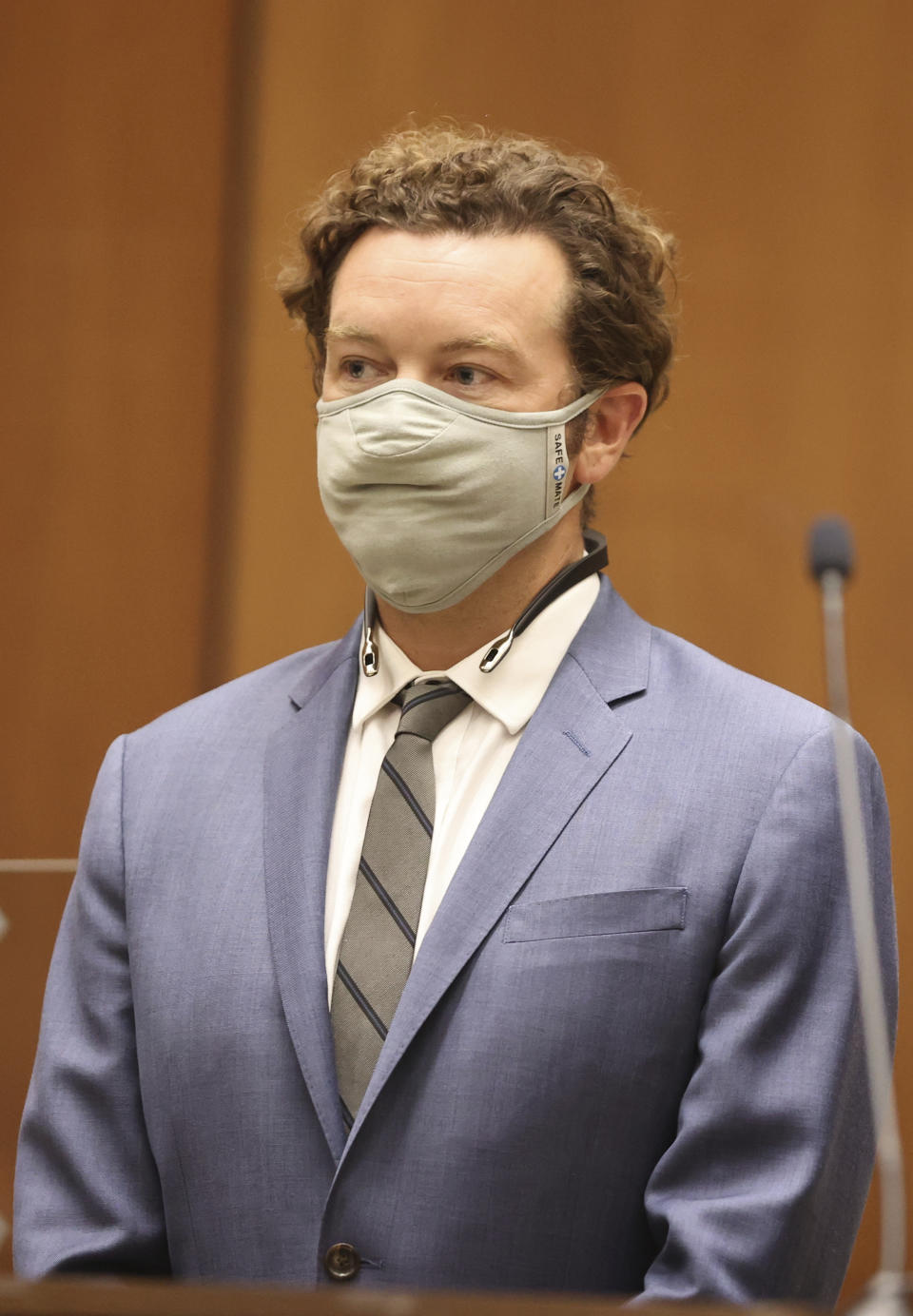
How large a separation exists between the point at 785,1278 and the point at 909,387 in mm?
1444

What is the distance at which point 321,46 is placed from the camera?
2541 millimetres

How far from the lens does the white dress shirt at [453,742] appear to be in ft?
5.05

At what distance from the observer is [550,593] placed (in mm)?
1652

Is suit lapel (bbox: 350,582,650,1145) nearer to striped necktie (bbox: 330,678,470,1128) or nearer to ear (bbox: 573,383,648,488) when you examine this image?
striped necktie (bbox: 330,678,470,1128)

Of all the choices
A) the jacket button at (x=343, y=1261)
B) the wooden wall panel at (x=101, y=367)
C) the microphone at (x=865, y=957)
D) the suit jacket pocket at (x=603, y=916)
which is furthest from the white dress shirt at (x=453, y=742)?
the wooden wall panel at (x=101, y=367)

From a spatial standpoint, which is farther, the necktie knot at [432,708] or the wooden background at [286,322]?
the wooden background at [286,322]

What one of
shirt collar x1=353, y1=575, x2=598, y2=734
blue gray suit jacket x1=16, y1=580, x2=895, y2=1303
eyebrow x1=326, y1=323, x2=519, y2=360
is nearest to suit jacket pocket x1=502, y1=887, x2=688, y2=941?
blue gray suit jacket x1=16, y1=580, x2=895, y2=1303

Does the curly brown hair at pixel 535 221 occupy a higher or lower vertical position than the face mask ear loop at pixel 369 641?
higher

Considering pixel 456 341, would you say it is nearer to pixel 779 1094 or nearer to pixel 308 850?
pixel 308 850

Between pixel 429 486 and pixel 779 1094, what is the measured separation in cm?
67

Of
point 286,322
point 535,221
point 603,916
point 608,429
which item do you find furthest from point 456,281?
point 286,322

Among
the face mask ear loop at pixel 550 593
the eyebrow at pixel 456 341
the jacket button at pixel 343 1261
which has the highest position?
the eyebrow at pixel 456 341

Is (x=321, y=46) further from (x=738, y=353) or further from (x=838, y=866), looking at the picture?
(x=838, y=866)

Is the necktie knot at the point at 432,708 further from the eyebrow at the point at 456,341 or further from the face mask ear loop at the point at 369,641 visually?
the eyebrow at the point at 456,341
